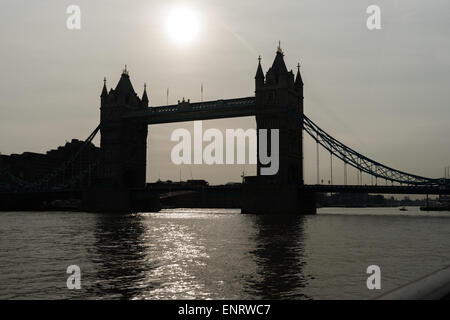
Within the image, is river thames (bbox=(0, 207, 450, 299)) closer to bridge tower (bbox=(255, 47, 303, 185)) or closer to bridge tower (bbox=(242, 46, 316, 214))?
bridge tower (bbox=(242, 46, 316, 214))

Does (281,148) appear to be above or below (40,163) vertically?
below

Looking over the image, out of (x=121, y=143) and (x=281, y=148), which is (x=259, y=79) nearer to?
(x=281, y=148)

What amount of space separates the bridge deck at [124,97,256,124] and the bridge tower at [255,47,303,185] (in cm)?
306

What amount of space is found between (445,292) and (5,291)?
14.2m

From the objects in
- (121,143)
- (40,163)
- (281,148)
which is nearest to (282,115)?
(281,148)

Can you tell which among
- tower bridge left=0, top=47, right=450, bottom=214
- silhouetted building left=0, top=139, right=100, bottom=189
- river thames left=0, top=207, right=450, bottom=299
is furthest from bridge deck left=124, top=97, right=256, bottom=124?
silhouetted building left=0, top=139, right=100, bottom=189

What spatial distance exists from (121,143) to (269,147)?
1484 inches

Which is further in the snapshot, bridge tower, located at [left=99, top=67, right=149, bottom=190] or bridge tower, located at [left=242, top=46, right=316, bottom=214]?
bridge tower, located at [left=99, top=67, right=149, bottom=190]

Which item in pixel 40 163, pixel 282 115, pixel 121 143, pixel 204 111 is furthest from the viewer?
pixel 40 163

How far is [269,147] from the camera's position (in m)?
88.2

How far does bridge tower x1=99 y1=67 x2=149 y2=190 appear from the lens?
108562 mm

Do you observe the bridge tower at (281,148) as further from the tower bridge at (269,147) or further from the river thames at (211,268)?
the river thames at (211,268)
